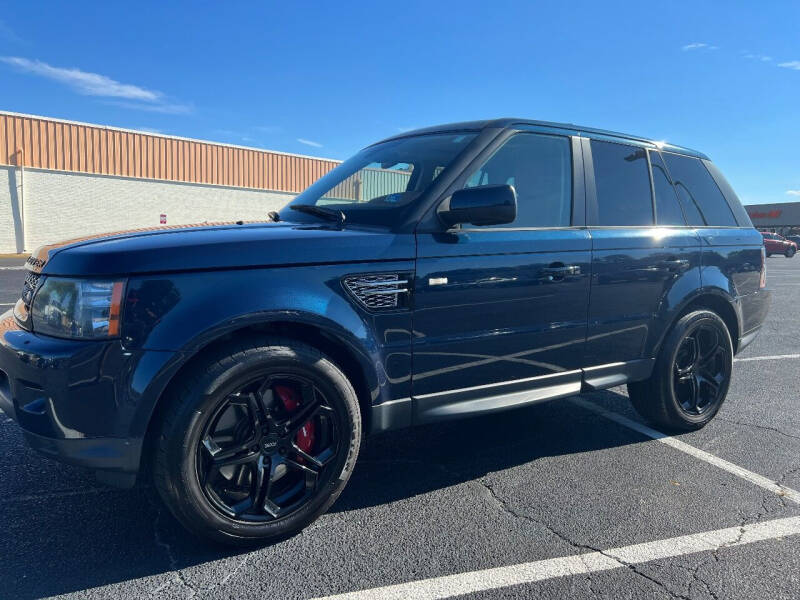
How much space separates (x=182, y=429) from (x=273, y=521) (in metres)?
0.60

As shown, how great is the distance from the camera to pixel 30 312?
2.40 meters

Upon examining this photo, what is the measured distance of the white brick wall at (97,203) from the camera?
88.4 feet

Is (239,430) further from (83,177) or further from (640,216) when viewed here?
(83,177)

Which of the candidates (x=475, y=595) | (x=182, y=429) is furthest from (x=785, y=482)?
(x=182, y=429)

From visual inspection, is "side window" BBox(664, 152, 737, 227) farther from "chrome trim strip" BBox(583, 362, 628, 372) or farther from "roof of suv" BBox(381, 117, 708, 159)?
"chrome trim strip" BBox(583, 362, 628, 372)

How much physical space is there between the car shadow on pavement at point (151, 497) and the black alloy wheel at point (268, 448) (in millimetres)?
239

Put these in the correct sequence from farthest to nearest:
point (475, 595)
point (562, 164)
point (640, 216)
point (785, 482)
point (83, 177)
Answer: point (83, 177), point (640, 216), point (562, 164), point (785, 482), point (475, 595)

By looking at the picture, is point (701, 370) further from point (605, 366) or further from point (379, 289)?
point (379, 289)

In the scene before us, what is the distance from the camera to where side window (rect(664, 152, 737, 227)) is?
4164mm

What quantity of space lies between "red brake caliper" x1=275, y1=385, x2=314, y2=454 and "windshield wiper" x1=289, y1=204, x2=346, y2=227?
35.8 inches

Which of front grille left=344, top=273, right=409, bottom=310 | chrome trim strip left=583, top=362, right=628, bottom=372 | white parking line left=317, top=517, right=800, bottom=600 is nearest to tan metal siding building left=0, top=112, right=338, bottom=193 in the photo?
chrome trim strip left=583, top=362, right=628, bottom=372

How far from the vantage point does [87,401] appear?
2.14 m

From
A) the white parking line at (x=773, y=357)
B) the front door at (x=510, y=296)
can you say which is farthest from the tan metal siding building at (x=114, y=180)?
the front door at (x=510, y=296)

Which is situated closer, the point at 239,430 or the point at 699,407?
the point at 239,430
